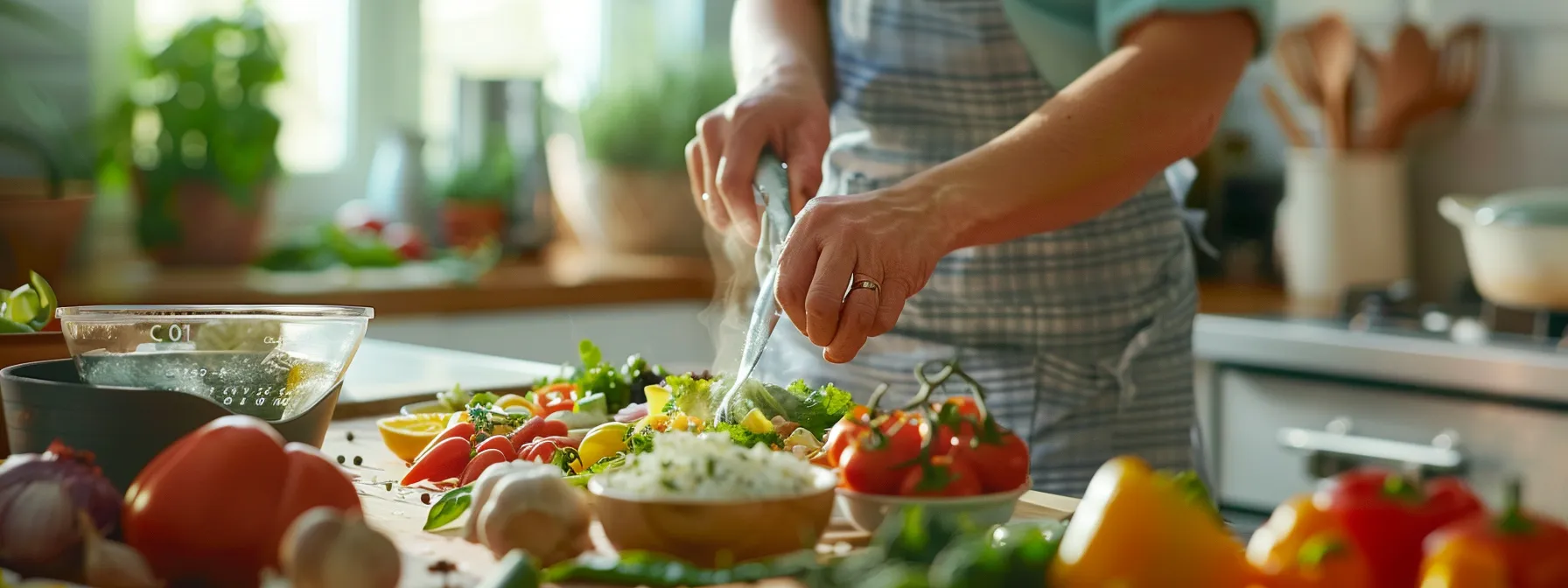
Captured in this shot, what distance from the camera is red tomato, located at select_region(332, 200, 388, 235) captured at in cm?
331

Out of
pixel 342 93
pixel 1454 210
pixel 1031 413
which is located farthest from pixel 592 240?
pixel 1031 413

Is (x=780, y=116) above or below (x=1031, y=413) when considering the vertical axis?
above

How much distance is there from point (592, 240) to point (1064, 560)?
297 cm

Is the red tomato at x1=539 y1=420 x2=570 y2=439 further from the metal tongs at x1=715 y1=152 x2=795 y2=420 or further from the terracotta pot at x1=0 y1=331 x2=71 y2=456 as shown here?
the terracotta pot at x1=0 y1=331 x2=71 y2=456

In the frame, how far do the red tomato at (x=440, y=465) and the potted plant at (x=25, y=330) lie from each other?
283mm

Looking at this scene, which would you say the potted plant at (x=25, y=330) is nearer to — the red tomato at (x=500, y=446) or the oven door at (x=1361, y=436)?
the red tomato at (x=500, y=446)

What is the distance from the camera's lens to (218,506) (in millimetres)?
839

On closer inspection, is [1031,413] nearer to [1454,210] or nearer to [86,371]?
[86,371]

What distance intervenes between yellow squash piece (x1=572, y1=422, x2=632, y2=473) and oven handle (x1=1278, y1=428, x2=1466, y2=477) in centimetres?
144

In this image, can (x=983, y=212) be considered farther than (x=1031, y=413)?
No

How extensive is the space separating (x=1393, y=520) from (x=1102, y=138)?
0.69 m

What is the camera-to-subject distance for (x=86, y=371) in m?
1.09

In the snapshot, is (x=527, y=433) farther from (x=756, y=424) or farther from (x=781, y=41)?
(x=781, y=41)

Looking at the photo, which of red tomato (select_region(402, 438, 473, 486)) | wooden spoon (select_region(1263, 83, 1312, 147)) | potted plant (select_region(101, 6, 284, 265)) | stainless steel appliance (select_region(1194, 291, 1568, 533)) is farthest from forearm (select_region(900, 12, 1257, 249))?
potted plant (select_region(101, 6, 284, 265))
